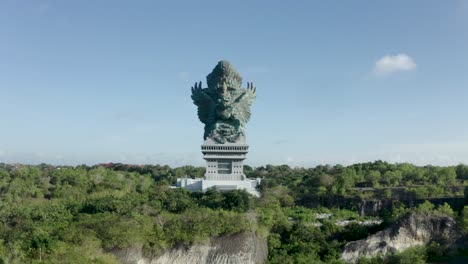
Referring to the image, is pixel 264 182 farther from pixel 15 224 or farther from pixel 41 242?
pixel 41 242

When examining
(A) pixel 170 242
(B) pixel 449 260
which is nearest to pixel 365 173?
(B) pixel 449 260

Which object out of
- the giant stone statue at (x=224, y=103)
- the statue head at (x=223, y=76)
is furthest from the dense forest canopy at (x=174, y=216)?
the statue head at (x=223, y=76)

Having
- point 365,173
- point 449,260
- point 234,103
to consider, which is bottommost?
point 449,260

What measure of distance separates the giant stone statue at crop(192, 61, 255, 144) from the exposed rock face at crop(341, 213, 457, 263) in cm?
2365

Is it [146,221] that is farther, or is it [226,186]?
[226,186]

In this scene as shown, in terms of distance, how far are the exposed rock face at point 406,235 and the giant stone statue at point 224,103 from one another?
23646 mm

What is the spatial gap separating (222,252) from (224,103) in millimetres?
23800

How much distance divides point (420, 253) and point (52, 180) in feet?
124

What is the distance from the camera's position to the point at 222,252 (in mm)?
29531

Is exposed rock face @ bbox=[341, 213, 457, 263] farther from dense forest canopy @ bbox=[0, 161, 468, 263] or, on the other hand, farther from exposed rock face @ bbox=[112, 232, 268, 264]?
exposed rock face @ bbox=[112, 232, 268, 264]

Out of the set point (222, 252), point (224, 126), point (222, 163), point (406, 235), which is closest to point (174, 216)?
point (222, 252)

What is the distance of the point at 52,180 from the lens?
1948 inches

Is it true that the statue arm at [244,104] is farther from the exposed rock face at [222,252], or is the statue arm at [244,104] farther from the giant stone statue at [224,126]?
the exposed rock face at [222,252]

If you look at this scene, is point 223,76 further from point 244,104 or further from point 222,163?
point 222,163
